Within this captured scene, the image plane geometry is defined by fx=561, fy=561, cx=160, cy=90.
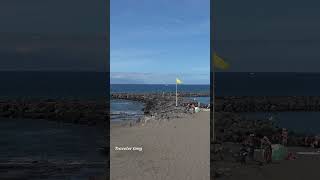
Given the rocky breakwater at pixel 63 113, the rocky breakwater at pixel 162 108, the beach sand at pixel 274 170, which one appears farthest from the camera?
the rocky breakwater at pixel 63 113

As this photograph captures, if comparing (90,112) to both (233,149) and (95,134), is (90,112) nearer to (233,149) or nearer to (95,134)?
(95,134)

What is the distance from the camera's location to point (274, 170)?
42.8 ft

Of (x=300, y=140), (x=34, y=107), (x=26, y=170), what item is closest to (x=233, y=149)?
(x=300, y=140)

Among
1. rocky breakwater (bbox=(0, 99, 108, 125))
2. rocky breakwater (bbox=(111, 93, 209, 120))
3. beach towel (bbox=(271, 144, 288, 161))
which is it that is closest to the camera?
beach towel (bbox=(271, 144, 288, 161))

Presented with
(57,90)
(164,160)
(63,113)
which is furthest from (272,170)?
(57,90)

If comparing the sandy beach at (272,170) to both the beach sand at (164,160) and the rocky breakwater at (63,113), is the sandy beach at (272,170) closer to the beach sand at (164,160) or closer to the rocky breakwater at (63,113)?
the beach sand at (164,160)

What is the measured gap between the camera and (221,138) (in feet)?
68.7

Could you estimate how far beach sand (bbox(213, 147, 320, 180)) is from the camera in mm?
12266

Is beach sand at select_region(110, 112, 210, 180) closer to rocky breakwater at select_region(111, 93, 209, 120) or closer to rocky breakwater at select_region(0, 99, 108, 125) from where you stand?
rocky breakwater at select_region(111, 93, 209, 120)

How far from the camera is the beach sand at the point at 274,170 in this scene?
12.3 metres

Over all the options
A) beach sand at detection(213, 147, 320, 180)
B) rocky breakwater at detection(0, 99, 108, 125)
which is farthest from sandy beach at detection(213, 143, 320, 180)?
rocky breakwater at detection(0, 99, 108, 125)

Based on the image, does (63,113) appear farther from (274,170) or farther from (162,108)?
(274,170)

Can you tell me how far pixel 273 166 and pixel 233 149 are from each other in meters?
3.56

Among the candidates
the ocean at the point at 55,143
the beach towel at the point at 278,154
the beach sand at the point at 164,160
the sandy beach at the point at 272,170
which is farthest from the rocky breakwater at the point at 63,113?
the sandy beach at the point at 272,170
